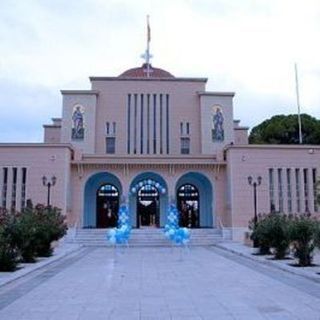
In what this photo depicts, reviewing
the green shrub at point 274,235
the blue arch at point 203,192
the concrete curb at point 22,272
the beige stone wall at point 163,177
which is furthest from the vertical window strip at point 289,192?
the concrete curb at point 22,272

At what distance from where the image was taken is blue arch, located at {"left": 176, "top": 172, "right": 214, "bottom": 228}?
117 ft

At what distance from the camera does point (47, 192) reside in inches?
1218

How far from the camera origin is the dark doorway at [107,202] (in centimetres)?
3700

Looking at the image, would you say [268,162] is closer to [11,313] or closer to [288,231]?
[288,231]

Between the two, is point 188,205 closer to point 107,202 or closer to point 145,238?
point 107,202

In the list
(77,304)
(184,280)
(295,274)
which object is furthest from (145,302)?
(295,274)

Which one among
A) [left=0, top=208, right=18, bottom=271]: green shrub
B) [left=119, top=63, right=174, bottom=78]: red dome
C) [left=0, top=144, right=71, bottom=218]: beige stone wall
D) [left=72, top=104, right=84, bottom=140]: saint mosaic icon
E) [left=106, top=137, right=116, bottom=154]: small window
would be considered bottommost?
[left=0, top=208, right=18, bottom=271]: green shrub

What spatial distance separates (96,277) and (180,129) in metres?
28.0

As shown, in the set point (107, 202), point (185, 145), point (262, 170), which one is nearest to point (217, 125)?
point (185, 145)

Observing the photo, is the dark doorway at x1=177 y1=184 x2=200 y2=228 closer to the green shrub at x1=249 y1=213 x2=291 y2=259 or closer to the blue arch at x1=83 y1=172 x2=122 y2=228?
the blue arch at x1=83 y1=172 x2=122 y2=228

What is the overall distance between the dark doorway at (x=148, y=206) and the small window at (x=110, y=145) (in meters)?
4.53

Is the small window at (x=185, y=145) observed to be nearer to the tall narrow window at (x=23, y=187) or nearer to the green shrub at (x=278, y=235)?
the tall narrow window at (x=23, y=187)

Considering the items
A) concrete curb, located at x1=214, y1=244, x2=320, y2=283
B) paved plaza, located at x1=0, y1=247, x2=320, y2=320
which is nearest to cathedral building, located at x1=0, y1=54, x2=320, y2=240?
concrete curb, located at x1=214, y1=244, x2=320, y2=283

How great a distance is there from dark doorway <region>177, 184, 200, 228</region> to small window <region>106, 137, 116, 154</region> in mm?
6512
